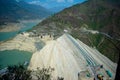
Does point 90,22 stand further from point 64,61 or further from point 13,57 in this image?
point 64,61

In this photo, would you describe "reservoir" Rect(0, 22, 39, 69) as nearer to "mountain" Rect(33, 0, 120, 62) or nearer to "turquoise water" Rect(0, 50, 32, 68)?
"turquoise water" Rect(0, 50, 32, 68)

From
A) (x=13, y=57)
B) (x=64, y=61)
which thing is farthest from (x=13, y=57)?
(x=64, y=61)

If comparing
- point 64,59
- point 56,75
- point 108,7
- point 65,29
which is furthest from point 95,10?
point 56,75

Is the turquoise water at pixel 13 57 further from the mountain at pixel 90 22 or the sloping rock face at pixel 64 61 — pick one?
the mountain at pixel 90 22

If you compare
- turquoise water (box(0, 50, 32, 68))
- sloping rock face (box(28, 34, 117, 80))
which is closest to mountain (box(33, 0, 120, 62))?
turquoise water (box(0, 50, 32, 68))

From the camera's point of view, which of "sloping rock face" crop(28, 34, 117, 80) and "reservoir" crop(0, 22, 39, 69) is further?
"reservoir" crop(0, 22, 39, 69)

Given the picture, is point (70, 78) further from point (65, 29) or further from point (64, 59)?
point (65, 29)

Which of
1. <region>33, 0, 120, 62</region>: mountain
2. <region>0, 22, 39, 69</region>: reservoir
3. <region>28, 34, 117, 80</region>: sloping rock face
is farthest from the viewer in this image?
<region>33, 0, 120, 62</region>: mountain

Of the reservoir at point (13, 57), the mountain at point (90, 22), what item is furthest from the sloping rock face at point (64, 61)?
the mountain at point (90, 22)
